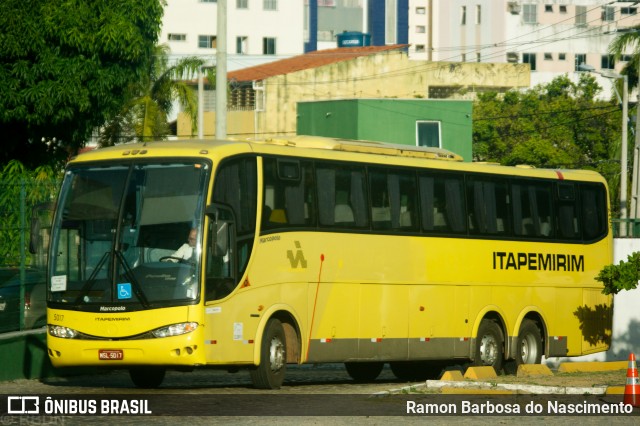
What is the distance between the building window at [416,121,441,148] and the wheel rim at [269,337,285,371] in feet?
151

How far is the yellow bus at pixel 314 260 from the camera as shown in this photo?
1858 centimetres

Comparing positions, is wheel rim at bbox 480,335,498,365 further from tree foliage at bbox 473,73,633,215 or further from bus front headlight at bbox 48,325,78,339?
tree foliage at bbox 473,73,633,215

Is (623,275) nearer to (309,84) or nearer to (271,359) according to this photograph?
(271,359)

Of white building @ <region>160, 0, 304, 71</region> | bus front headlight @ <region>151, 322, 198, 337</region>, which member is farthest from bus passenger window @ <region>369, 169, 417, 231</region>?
white building @ <region>160, 0, 304, 71</region>

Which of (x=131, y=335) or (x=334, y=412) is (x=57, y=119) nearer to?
(x=131, y=335)

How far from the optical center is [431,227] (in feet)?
77.7

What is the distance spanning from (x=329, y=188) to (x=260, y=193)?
192 cm

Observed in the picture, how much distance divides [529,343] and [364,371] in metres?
3.18

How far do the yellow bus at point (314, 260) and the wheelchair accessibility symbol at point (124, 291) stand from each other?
0.7 inches

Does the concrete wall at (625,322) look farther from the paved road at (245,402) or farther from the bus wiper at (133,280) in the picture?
the bus wiper at (133,280)

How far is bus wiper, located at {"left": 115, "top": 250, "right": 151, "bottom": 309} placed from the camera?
1841 centimetres

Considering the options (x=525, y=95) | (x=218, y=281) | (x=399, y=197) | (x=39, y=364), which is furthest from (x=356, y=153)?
(x=525, y=95)

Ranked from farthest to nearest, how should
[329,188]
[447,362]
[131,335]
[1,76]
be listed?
[1,76] → [447,362] → [329,188] → [131,335]

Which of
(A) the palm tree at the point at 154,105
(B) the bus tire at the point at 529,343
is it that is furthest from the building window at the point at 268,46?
(B) the bus tire at the point at 529,343
